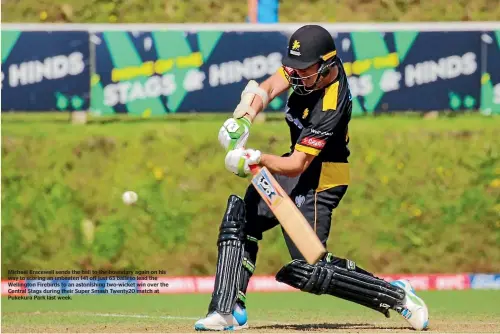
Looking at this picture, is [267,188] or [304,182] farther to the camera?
[304,182]

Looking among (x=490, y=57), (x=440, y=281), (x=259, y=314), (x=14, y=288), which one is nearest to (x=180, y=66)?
(x=14, y=288)

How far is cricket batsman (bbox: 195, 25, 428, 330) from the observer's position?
7914 mm

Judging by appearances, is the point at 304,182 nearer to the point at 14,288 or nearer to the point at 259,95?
the point at 259,95

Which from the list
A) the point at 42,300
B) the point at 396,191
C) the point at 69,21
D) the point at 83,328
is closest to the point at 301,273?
the point at 83,328

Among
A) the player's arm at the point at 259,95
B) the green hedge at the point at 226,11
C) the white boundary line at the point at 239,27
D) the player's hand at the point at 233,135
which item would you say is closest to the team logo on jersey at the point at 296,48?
the player's arm at the point at 259,95

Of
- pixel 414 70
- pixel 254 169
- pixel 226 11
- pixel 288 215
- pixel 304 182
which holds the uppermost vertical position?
pixel 226 11

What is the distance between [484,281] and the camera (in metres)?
13.3

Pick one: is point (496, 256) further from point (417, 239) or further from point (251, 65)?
point (251, 65)

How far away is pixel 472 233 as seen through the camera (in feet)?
44.1

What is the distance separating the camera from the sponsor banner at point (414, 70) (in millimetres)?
13742

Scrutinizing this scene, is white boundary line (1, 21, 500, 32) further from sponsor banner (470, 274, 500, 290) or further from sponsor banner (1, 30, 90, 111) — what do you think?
sponsor banner (470, 274, 500, 290)

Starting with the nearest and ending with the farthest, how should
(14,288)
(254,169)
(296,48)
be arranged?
(254,169)
(296,48)
(14,288)

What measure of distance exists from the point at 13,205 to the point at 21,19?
10.8 ft

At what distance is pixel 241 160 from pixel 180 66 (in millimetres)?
6056
